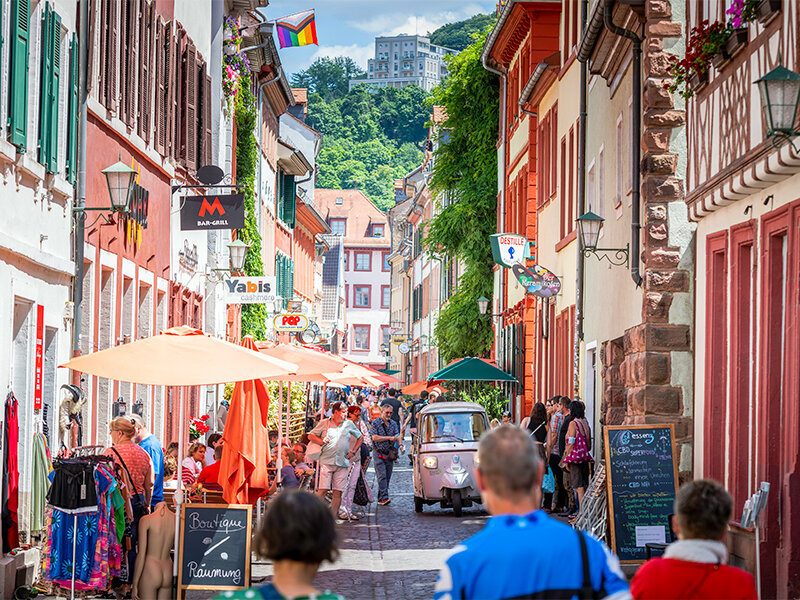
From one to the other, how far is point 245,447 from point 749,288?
468 cm

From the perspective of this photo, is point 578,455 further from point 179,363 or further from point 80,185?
point 179,363

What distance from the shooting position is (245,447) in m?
12.6

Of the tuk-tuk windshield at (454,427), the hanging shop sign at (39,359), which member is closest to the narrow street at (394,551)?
the tuk-tuk windshield at (454,427)

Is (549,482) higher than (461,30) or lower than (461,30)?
lower

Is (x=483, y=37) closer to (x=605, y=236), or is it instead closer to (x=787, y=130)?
(x=605, y=236)

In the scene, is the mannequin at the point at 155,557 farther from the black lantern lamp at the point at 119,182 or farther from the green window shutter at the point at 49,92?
the black lantern lamp at the point at 119,182

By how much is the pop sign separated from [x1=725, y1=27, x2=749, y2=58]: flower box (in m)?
21.5

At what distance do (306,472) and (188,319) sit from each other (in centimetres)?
750

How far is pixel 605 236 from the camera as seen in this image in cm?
1839

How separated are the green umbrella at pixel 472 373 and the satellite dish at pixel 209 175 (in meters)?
7.32

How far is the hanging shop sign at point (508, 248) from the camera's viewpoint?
81.5ft

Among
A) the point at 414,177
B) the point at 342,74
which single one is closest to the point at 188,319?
the point at 414,177

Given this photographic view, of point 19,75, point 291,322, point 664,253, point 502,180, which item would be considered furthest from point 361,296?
point 19,75

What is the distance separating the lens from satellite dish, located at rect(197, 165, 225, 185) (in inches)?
877
